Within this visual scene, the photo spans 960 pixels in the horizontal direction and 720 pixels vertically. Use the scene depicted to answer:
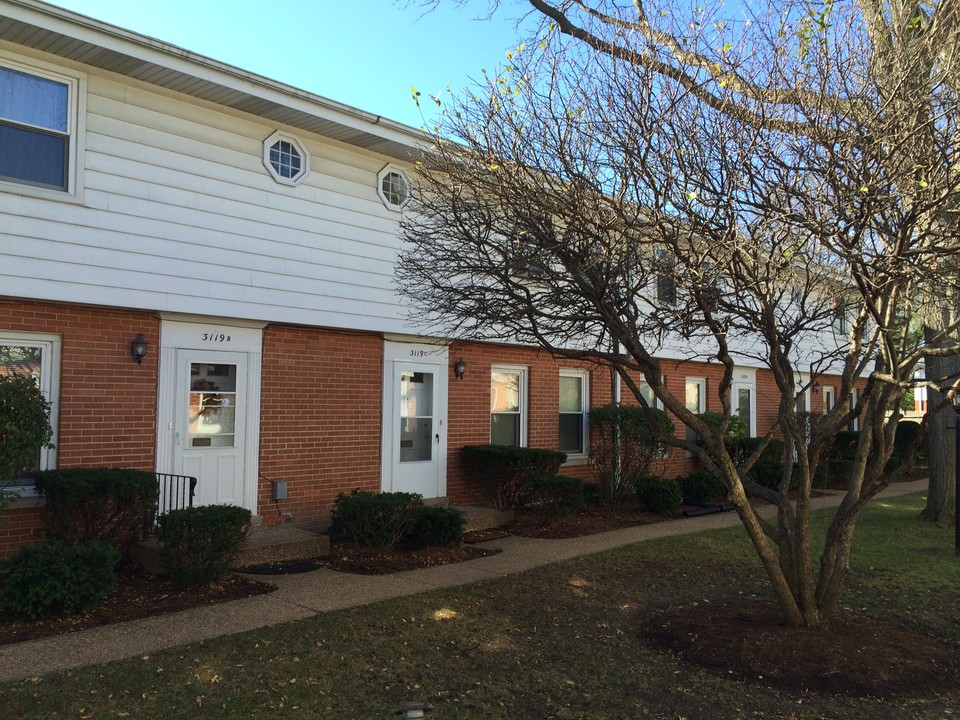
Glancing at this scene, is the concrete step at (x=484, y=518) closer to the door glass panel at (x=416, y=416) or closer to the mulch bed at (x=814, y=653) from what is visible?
the door glass panel at (x=416, y=416)

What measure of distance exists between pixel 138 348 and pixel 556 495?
219 inches

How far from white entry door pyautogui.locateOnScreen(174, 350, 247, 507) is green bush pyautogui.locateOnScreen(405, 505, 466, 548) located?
204cm

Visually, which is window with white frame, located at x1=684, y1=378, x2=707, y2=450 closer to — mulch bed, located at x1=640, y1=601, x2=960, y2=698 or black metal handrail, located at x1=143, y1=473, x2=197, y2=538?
mulch bed, located at x1=640, y1=601, x2=960, y2=698

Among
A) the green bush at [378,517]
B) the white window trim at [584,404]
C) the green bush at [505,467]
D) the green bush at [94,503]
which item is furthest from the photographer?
the white window trim at [584,404]

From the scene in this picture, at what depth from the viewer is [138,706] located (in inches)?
174

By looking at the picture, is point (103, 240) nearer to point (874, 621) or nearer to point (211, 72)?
point (211, 72)

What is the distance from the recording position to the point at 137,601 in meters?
6.73

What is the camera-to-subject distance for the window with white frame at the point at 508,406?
12.4 metres

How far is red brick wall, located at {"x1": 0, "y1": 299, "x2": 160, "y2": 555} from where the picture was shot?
7.54m

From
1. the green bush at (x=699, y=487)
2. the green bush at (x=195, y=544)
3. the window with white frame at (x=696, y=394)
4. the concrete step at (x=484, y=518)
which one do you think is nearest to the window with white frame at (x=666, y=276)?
the green bush at (x=195, y=544)

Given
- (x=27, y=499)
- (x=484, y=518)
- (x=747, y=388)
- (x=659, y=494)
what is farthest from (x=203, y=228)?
(x=747, y=388)

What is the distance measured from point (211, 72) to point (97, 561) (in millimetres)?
5107

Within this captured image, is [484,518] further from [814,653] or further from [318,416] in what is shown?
[814,653]

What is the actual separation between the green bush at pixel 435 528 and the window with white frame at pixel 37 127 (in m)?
5.02
